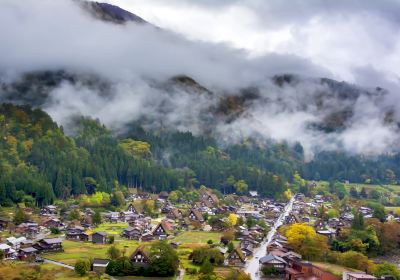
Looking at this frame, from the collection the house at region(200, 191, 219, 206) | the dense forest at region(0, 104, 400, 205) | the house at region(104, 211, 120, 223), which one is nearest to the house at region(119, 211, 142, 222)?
the house at region(104, 211, 120, 223)

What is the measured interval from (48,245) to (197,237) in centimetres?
1370

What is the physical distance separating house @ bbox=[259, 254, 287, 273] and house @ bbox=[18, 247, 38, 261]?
15628 millimetres

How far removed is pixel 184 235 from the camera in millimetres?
49062

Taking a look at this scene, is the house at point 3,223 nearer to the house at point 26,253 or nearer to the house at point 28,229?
the house at point 28,229

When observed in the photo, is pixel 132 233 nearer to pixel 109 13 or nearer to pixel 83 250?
pixel 83 250

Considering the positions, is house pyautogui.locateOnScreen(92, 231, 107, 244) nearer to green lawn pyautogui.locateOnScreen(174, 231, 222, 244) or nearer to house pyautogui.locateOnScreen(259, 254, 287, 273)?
green lawn pyautogui.locateOnScreen(174, 231, 222, 244)

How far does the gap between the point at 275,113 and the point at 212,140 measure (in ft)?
135

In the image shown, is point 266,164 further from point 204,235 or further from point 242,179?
point 204,235

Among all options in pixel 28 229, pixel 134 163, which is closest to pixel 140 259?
pixel 28 229

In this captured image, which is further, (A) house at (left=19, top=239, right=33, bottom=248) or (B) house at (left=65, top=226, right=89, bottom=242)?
(B) house at (left=65, top=226, right=89, bottom=242)

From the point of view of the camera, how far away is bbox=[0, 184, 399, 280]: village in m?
35.7

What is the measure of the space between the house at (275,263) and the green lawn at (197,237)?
9232mm

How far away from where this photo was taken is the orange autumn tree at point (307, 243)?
39.2 metres

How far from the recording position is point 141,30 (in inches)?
7249
